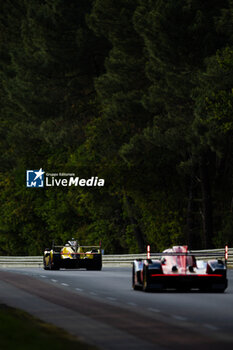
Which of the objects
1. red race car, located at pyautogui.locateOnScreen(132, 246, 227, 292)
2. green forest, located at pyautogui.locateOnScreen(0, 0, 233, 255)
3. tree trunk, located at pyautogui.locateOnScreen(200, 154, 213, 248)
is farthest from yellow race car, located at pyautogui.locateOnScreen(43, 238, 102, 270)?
red race car, located at pyautogui.locateOnScreen(132, 246, 227, 292)

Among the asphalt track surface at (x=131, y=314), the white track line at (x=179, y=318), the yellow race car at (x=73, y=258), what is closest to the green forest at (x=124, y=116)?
the yellow race car at (x=73, y=258)

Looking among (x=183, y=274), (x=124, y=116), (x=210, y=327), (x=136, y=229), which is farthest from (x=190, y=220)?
(x=210, y=327)

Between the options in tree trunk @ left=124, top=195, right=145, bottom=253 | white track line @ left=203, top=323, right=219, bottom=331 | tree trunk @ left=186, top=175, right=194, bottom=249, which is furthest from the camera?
tree trunk @ left=124, top=195, right=145, bottom=253

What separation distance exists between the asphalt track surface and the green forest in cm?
1892

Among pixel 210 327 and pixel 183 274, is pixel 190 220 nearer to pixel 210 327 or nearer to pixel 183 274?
pixel 183 274

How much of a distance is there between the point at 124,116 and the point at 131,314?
148 ft

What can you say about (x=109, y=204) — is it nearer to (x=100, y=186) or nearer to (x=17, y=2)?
(x=100, y=186)

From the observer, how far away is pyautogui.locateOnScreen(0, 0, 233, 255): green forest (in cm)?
5288

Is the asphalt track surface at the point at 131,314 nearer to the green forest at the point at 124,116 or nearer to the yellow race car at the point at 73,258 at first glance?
the yellow race car at the point at 73,258

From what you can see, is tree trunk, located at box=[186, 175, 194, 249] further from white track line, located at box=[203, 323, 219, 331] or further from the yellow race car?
white track line, located at box=[203, 323, 219, 331]

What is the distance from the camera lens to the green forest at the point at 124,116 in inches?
2082

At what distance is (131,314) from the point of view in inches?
728

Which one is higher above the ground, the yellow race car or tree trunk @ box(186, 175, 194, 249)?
tree trunk @ box(186, 175, 194, 249)

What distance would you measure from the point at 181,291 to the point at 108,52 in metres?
44.4
